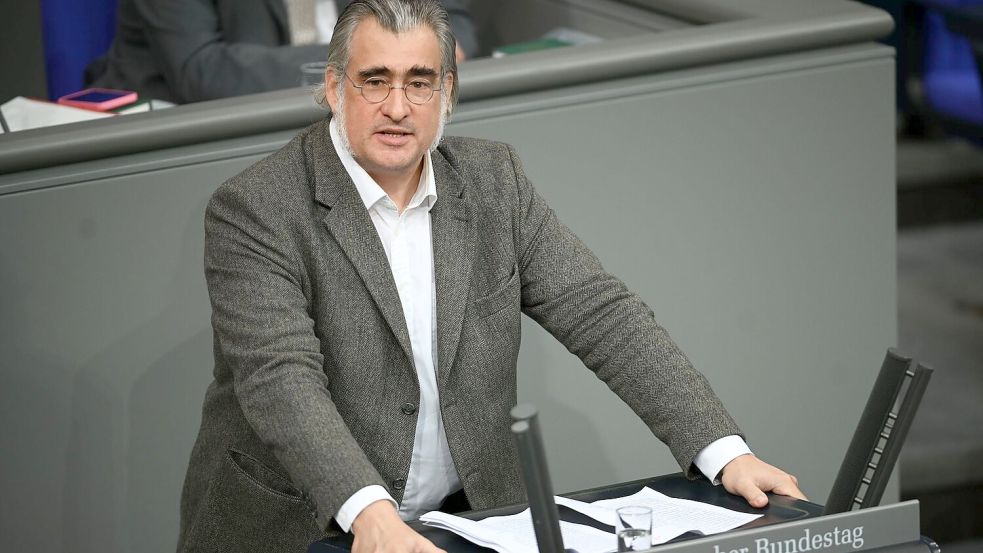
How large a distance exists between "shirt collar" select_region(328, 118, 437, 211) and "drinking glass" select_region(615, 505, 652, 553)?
0.62 metres

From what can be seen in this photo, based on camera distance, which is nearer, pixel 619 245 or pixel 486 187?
pixel 486 187

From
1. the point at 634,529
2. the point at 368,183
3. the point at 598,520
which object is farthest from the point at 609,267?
the point at 634,529

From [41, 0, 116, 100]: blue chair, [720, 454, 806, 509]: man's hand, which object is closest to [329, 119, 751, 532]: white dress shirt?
[720, 454, 806, 509]: man's hand

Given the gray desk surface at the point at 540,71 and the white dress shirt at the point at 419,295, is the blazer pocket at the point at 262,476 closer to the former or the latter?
the white dress shirt at the point at 419,295

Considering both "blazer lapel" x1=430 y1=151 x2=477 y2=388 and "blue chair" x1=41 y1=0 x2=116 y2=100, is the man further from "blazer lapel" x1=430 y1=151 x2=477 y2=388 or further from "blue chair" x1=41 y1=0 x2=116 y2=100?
"blue chair" x1=41 y1=0 x2=116 y2=100

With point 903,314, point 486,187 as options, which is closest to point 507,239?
point 486,187

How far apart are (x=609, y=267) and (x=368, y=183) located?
948 mm

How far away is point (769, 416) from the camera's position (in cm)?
290

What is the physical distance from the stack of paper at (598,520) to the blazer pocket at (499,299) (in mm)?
370

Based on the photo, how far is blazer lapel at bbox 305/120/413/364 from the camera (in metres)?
1.91

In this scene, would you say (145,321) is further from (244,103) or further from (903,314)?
(903,314)

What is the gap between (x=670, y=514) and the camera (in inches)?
66.7

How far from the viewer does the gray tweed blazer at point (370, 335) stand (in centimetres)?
180

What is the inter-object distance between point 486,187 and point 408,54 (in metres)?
0.29
